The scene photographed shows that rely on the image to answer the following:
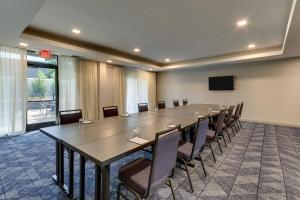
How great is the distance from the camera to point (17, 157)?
9.93 ft

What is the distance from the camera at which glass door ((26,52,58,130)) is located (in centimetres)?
494

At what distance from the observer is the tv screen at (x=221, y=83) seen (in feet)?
22.1

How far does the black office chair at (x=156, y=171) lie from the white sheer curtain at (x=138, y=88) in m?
5.99

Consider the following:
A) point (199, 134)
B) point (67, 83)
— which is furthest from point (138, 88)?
point (199, 134)

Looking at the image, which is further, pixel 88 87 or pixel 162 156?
pixel 88 87

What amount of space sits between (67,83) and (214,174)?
5.05 metres

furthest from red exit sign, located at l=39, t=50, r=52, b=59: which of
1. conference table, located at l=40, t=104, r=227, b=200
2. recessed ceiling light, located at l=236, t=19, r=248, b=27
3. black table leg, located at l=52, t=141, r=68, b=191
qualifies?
recessed ceiling light, located at l=236, t=19, r=248, b=27

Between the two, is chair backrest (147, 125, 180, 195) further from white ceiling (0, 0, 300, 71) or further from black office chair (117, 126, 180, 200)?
white ceiling (0, 0, 300, 71)

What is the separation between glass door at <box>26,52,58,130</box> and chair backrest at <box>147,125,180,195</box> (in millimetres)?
5082

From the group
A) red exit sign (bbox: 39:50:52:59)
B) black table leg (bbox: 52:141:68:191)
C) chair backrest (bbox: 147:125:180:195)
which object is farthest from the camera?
red exit sign (bbox: 39:50:52:59)

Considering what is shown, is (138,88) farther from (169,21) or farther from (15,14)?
(15,14)

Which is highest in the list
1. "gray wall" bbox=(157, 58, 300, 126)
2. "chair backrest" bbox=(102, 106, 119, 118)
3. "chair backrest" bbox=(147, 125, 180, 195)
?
"gray wall" bbox=(157, 58, 300, 126)

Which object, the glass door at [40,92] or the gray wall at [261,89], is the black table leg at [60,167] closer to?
the glass door at [40,92]

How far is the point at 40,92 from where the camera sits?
516cm
